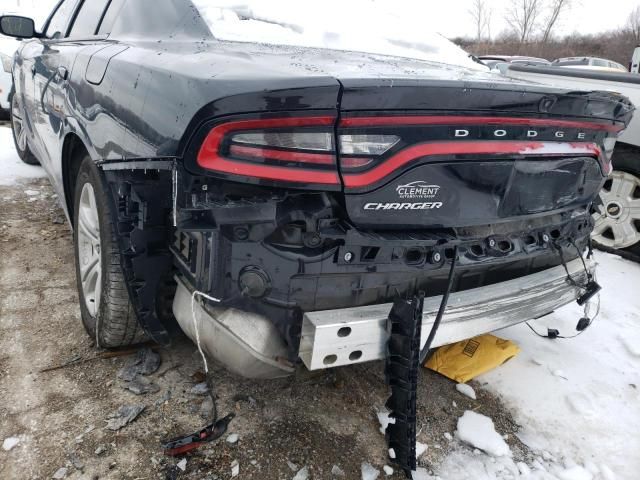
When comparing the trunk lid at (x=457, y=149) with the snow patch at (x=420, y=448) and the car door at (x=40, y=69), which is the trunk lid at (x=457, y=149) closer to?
the snow patch at (x=420, y=448)

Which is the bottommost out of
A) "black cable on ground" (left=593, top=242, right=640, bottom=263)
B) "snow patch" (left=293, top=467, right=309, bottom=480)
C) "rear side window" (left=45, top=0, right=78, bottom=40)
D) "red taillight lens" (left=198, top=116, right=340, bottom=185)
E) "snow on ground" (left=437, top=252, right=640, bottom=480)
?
"snow on ground" (left=437, top=252, right=640, bottom=480)

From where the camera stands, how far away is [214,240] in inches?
56.6

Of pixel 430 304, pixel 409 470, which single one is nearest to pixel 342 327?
pixel 430 304

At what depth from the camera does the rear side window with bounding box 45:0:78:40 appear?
11.6 feet

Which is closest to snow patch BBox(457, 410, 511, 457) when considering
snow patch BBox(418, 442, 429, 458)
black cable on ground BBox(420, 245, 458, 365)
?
snow patch BBox(418, 442, 429, 458)

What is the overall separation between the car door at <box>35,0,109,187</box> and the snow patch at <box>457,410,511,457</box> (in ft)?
7.43

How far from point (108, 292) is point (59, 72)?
4.33ft

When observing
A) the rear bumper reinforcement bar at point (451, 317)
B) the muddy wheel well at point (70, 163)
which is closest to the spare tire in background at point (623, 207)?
the rear bumper reinforcement bar at point (451, 317)

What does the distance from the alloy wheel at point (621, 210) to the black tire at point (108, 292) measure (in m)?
3.62

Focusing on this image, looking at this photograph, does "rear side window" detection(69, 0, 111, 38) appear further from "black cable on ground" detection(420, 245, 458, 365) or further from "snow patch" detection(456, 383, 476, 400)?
"snow patch" detection(456, 383, 476, 400)

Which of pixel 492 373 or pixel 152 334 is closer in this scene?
pixel 152 334

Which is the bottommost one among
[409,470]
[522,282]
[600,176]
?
[409,470]

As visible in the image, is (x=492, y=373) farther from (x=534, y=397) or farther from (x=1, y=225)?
(x=1, y=225)

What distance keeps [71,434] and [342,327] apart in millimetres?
1153
